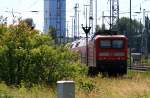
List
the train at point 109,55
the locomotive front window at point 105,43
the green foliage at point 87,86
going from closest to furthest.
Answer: the green foliage at point 87,86 < the train at point 109,55 < the locomotive front window at point 105,43

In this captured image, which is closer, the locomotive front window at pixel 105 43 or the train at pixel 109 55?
the train at pixel 109 55

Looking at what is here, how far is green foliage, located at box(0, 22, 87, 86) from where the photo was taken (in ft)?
62.2

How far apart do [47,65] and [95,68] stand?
1551 centimetres

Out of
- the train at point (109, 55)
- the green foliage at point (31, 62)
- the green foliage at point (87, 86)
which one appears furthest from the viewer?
the train at point (109, 55)

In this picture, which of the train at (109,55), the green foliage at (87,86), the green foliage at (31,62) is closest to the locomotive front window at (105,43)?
the train at (109,55)

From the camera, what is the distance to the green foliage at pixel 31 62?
1897 cm

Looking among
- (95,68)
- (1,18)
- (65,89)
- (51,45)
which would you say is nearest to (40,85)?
(51,45)

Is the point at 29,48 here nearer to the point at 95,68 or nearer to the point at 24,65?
the point at 24,65

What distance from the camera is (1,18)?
22.5 meters

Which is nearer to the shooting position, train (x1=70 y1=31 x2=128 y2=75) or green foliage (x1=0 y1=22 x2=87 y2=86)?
green foliage (x1=0 y1=22 x2=87 y2=86)

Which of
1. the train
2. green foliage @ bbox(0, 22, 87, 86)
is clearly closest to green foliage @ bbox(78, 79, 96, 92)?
green foliage @ bbox(0, 22, 87, 86)

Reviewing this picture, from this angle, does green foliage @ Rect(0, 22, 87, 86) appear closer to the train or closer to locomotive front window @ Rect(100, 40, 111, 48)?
the train

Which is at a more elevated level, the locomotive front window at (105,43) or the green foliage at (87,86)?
the locomotive front window at (105,43)

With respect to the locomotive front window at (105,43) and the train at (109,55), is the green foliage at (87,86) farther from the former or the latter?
the locomotive front window at (105,43)
